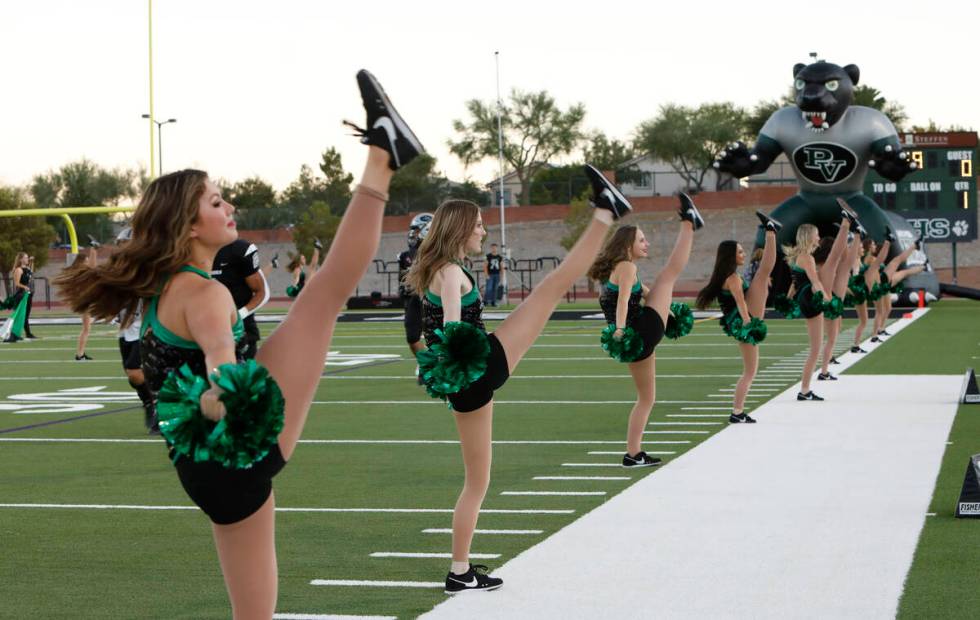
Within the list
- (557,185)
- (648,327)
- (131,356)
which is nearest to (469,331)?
(648,327)

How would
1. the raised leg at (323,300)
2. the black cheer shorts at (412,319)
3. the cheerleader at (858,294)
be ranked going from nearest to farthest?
the raised leg at (323,300) → the black cheer shorts at (412,319) → the cheerleader at (858,294)

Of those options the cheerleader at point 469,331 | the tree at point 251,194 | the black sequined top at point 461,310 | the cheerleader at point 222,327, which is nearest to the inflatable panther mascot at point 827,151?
the black sequined top at point 461,310

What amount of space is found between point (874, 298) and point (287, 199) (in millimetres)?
71590

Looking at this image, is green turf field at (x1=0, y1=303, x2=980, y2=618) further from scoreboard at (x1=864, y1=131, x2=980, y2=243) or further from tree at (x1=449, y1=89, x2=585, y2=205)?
tree at (x1=449, y1=89, x2=585, y2=205)

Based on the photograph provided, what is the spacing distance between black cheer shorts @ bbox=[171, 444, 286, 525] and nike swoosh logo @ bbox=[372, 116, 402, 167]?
84 cm

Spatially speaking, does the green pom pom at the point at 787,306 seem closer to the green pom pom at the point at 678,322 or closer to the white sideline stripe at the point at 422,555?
the green pom pom at the point at 678,322

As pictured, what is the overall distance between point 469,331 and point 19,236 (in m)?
62.7

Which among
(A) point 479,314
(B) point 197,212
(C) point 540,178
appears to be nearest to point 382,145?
(B) point 197,212

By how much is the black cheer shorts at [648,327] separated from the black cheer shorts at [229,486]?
5.49 m

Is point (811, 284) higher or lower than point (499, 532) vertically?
higher

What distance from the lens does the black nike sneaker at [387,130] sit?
3670 millimetres

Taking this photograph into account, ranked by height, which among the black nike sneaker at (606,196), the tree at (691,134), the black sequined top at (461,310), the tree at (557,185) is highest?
the tree at (691,134)

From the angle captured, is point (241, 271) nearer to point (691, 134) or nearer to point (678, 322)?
A: point (678, 322)

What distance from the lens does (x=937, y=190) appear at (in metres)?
34.4
